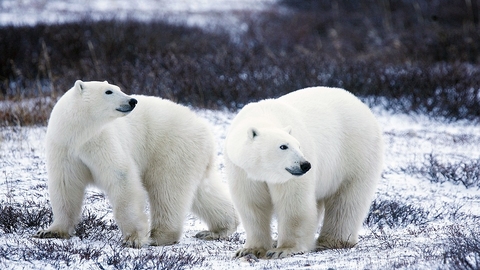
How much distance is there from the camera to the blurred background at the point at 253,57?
8.92 meters

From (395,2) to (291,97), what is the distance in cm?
1576

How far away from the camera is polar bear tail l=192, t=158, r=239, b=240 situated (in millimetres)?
4500

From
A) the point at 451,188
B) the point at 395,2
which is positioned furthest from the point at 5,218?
the point at 395,2

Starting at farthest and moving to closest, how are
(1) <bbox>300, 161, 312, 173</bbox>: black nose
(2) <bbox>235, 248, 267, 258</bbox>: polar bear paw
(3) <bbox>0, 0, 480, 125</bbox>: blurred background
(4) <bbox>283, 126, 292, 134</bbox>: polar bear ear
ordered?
(3) <bbox>0, 0, 480, 125</bbox>: blurred background < (2) <bbox>235, 248, 267, 258</bbox>: polar bear paw < (4) <bbox>283, 126, 292, 134</bbox>: polar bear ear < (1) <bbox>300, 161, 312, 173</bbox>: black nose

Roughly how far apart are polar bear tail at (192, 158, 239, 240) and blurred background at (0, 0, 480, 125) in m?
3.13

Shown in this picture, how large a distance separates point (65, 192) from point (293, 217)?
138 centimetres

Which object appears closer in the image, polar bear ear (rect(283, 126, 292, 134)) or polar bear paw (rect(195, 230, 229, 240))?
polar bear ear (rect(283, 126, 292, 134))

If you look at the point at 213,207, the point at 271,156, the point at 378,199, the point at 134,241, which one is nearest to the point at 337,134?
the point at 271,156

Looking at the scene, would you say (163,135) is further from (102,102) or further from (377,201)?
(377,201)

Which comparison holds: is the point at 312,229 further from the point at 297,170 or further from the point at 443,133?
the point at 443,133

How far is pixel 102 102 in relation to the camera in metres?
3.82

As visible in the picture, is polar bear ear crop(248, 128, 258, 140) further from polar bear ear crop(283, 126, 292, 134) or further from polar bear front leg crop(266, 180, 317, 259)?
polar bear front leg crop(266, 180, 317, 259)

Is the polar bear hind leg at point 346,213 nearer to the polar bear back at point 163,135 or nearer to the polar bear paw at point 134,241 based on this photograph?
the polar bear back at point 163,135

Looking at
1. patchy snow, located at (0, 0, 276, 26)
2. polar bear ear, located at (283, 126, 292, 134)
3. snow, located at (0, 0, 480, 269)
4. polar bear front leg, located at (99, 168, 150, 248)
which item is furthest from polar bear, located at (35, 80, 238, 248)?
patchy snow, located at (0, 0, 276, 26)
